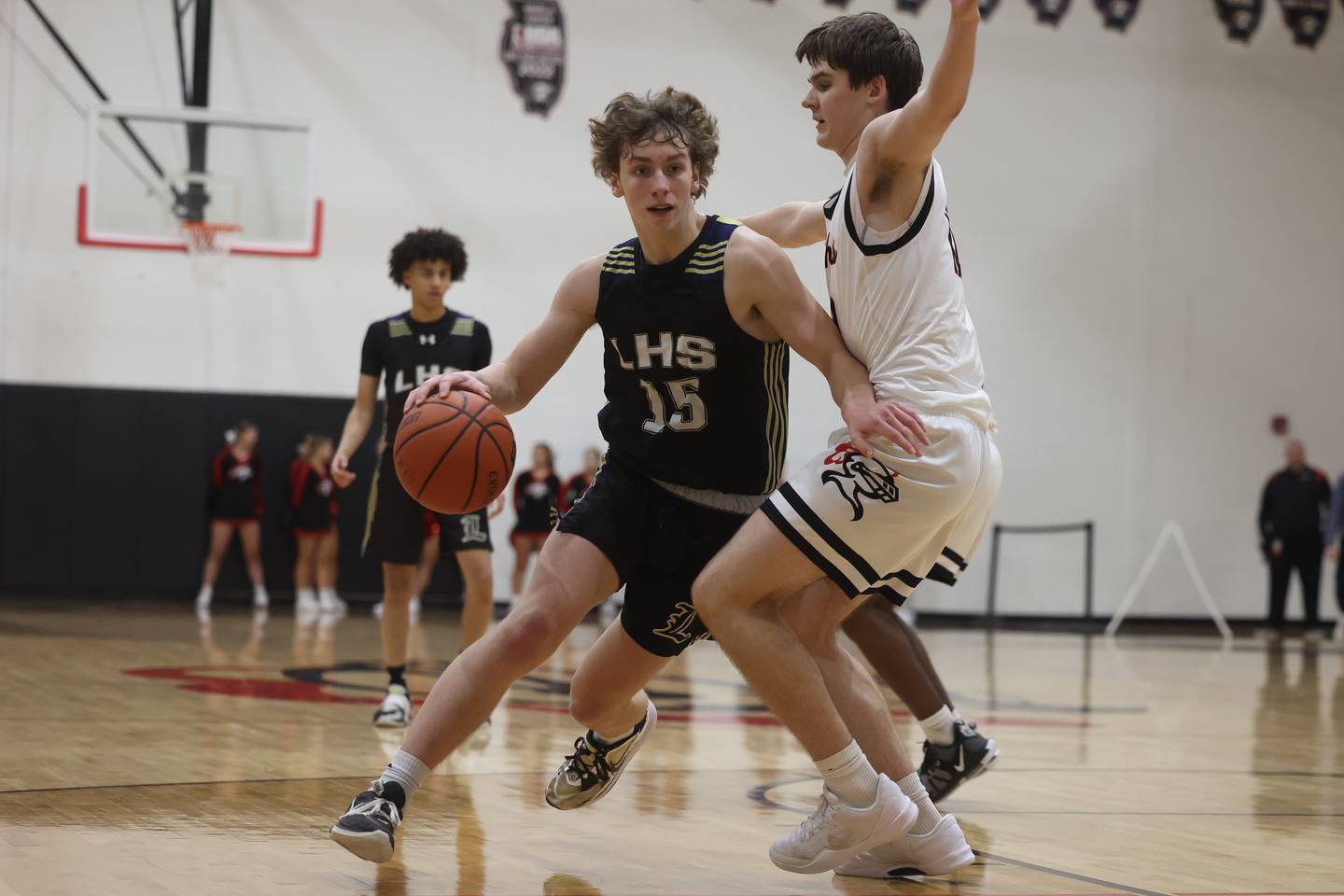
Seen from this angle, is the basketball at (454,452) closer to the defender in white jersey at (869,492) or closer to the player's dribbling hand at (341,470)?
the defender in white jersey at (869,492)

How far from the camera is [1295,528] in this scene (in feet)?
52.9

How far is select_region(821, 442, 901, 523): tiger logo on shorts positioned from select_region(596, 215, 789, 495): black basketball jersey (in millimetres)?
390

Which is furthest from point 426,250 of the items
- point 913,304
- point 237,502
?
point 237,502

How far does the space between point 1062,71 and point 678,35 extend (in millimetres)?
4522

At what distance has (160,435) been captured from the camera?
49.2 feet

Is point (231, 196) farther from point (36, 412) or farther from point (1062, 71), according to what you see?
point (1062, 71)

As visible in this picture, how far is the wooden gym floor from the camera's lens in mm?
3469

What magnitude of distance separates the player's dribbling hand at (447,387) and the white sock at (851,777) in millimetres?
1200

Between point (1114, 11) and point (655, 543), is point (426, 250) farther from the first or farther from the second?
point (1114, 11)

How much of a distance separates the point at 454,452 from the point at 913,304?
1.13 metres

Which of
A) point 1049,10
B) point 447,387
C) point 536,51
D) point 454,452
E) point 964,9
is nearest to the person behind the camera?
point 964,9

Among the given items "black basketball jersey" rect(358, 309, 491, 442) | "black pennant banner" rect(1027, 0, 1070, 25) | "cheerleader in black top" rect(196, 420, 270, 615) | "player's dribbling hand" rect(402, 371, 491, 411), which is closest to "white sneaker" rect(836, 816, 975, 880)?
"player's dribbling hand" rect(402, 371, 491, 411)

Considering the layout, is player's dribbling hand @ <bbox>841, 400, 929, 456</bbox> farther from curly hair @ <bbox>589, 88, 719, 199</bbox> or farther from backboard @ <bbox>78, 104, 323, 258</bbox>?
backboard @ <bbox>78, 104, 323, 258</bbox>

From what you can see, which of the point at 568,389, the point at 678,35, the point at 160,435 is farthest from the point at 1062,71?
the point at 160,435
